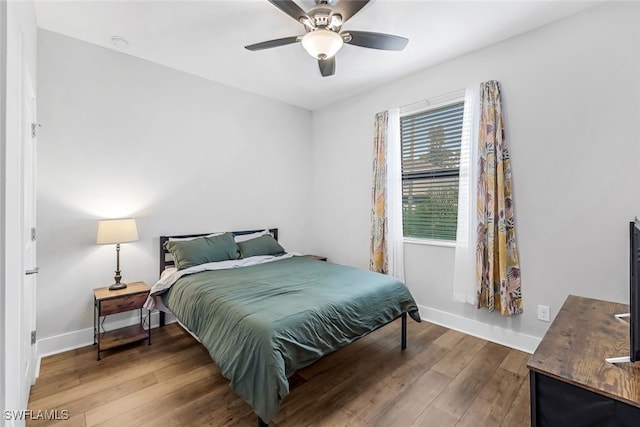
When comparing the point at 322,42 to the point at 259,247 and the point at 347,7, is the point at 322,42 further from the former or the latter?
the point at 259,247

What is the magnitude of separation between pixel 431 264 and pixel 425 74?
2.14m

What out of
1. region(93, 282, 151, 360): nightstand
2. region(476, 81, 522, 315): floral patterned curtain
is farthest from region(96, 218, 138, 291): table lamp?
region(476, 81, 522, 315): floral patterned curtain

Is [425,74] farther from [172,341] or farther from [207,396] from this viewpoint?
[172,341]

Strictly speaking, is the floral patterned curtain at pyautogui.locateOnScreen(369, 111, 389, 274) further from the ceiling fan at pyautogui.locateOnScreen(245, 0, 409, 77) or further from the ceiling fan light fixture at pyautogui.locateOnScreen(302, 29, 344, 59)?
the ceiling fan light fixture at pyautogui.locateOnScreen(302, 29, 344, 59)

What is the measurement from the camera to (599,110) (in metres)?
2.23

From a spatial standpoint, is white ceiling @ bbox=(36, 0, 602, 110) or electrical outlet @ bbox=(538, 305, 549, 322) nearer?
white ceiling @ bbox=(36, 0, 602, 110)

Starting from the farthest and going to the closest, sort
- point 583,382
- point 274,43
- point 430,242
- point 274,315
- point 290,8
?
point 430,242 < point 274,43 < point 290,8 < point 274,315 < point 583,382

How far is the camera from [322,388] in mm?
2080

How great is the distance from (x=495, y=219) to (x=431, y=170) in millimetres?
918

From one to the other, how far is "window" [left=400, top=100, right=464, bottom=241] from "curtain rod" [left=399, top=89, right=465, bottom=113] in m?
0.08

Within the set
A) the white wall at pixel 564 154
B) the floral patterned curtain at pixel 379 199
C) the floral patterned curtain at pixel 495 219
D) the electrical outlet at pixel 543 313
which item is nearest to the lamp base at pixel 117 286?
the floral patterned curtain at pixel 379 199

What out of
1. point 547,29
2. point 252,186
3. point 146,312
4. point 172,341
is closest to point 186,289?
point 172,341

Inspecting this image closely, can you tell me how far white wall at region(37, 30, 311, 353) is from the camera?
2588 millimetres

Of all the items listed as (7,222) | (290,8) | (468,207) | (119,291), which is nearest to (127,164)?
(119,291)
